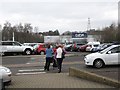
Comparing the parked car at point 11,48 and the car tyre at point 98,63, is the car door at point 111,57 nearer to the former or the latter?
the car tyre at point 98,63

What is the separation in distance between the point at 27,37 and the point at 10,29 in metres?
6.82

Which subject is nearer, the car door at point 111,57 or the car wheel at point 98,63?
the car door at point 111,57

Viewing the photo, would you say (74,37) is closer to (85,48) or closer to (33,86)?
(85,48)

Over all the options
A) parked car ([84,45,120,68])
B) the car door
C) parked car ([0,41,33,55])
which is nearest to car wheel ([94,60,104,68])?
parked car ([84,45,120,68])

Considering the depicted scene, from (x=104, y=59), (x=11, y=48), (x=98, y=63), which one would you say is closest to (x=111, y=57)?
(x=104, y=59)

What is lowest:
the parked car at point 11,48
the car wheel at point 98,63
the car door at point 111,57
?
the car wheel at point 98,63

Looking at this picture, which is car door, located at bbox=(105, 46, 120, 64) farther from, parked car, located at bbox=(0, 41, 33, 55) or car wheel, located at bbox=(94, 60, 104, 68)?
parked car, located at bbox=(0, 41, 33, 55)

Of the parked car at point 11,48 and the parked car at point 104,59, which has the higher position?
the parked car at point 11,48

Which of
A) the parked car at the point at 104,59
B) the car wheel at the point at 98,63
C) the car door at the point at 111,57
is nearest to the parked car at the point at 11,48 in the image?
the parked car at the point at 104,59

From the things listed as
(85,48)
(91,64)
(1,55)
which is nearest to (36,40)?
(85,48)

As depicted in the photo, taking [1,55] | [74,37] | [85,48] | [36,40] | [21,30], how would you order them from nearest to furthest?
[1,55], [85,48], [74,37], [21,30], [36,40]

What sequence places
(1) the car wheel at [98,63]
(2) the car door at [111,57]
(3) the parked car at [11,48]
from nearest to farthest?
(2) the car door at [111,57]
(1) the car wheel at [98,63]
(3) the parked car at [11,48]

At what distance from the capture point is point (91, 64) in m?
18.4

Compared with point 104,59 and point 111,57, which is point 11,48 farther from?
point 111,57
